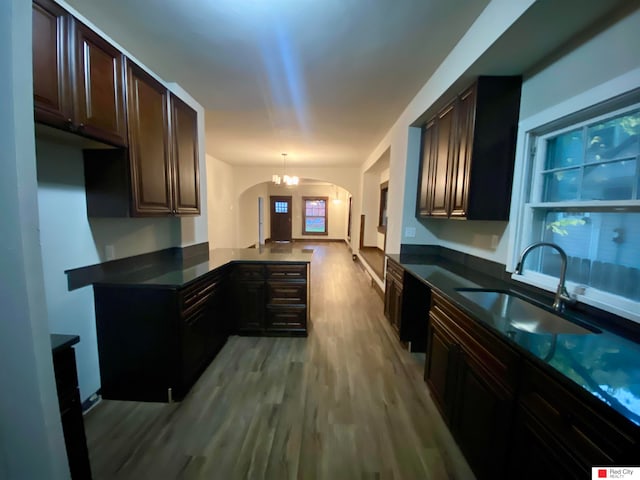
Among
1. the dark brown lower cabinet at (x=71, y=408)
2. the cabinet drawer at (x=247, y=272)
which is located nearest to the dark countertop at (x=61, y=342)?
the dark brown lower cabinet at (x=71, y=408)

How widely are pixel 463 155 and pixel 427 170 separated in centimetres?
78

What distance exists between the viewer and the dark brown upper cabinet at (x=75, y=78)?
1.19 metres

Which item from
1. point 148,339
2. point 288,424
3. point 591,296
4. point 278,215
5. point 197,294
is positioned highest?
point 278,215

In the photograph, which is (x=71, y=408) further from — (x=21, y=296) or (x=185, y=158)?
(x=185, y=158)

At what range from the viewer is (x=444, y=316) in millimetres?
1762

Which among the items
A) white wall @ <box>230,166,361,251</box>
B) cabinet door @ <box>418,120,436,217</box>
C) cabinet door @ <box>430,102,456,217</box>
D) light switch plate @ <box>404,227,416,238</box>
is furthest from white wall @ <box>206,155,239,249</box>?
cabinet door @ <box>430,102,456,217</box>

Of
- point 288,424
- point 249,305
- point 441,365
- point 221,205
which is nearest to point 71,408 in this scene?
point 288,424

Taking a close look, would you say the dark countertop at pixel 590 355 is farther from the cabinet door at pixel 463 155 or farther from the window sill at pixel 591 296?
the cabinet door at pixel 463 155

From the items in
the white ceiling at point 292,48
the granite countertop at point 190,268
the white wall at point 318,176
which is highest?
the white ceiling at point 292,48

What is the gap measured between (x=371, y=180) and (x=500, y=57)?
17.7ft

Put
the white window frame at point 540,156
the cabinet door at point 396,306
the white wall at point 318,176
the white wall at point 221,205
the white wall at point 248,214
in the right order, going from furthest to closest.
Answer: the white wall at point 248,214 < the white wall at point 318,176 < the white wall at point 221,205 < the cabinet door at point 396,306 < the white window frame at point 540,156

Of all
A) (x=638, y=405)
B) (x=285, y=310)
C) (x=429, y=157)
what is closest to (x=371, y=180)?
(x=429, y=157)

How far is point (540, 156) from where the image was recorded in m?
1.83

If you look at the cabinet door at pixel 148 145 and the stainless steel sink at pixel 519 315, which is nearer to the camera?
Answer: the stainless steel sink at pixel 519 315
